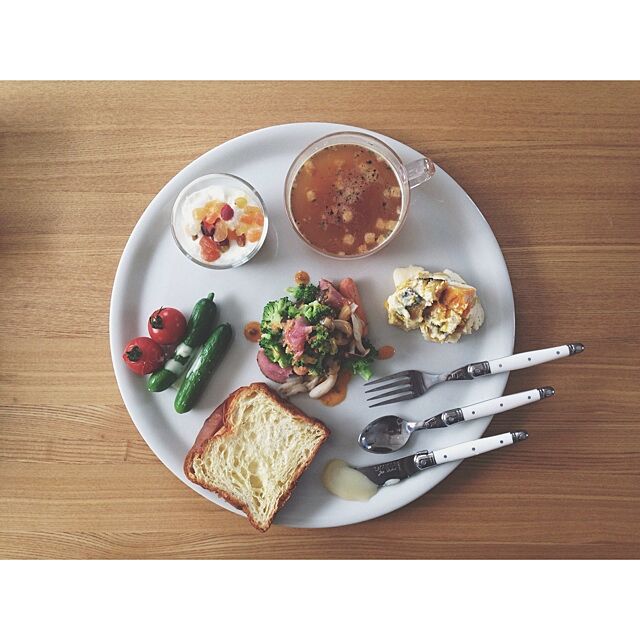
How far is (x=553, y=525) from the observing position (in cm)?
341

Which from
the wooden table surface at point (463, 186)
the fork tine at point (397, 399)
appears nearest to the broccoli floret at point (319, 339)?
the fork tine at point (397, 399)

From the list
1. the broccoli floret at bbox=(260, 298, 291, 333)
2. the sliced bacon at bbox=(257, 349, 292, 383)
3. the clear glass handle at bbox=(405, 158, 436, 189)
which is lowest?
the sliced bacon at bbox=(257, 349, 292, 383)

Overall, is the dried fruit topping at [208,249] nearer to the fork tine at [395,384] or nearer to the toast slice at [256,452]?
the toast slice at [256,452]

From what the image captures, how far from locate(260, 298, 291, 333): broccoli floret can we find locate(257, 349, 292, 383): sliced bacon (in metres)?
0.16

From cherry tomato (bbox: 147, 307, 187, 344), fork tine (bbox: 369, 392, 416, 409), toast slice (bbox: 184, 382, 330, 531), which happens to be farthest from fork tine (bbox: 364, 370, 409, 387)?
cherry tomato (bbox: 147, 307, 187, 344)

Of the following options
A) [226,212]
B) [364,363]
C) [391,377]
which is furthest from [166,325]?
[391,377]

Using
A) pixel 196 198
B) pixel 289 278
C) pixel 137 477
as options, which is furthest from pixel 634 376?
pixel 137 477

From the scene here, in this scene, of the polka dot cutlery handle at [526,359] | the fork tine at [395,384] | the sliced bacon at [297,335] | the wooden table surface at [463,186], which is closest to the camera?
the sliced bacon at [297,335]

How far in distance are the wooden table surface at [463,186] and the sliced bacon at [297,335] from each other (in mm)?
1040

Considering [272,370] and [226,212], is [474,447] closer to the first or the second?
[272,370]

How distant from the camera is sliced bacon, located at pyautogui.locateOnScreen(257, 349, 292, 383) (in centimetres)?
322

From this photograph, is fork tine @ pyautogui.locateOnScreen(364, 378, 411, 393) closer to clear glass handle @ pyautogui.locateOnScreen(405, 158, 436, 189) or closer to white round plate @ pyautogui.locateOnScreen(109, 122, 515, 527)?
white round plate @ pyautogui.locateOnScreen(109, 122, 515, 527)

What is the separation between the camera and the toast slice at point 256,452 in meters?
3.21

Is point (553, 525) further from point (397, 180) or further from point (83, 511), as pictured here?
point (83, 511)
